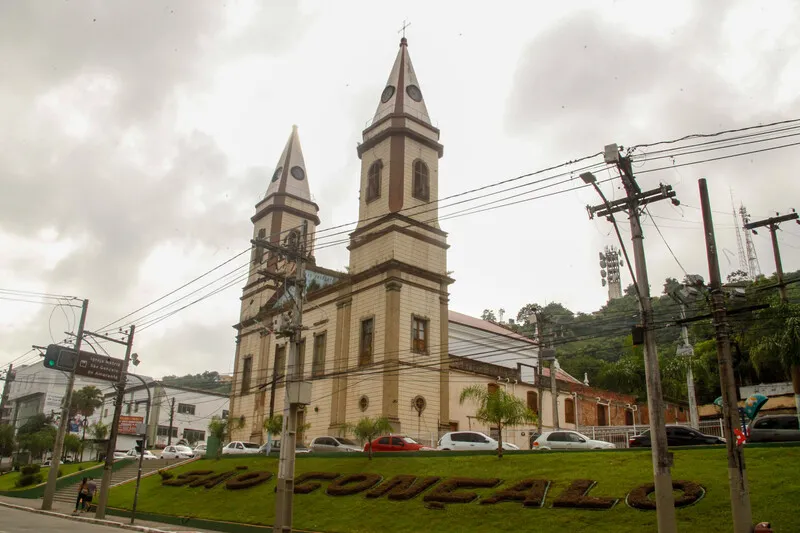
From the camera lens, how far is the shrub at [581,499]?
19.1m

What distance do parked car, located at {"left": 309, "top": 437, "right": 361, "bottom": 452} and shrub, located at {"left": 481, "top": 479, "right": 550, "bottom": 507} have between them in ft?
47.8

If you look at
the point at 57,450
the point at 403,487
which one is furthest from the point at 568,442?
the point at 57,450

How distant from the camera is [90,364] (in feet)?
106

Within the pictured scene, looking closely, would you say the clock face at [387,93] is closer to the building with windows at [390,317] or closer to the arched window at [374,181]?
the building with windows at [390,317]

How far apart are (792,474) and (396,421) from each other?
21189 millimetres

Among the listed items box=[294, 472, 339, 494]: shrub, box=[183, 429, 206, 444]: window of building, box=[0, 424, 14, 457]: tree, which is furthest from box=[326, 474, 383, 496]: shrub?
box=[183, 429, 206, 444]: window of building

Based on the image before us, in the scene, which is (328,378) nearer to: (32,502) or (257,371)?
(257,371)

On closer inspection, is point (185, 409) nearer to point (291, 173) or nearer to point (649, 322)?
point (291, 173)

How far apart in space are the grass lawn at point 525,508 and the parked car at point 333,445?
143 inches

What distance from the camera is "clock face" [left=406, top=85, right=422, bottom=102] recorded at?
45.6m

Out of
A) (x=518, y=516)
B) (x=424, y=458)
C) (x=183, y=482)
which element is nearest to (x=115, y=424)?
(x=183, y=482)

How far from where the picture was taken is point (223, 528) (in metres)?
25.1

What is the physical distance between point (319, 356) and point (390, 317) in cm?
799

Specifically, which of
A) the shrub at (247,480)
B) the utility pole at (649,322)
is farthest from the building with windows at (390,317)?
the utility pole at (649,322)
